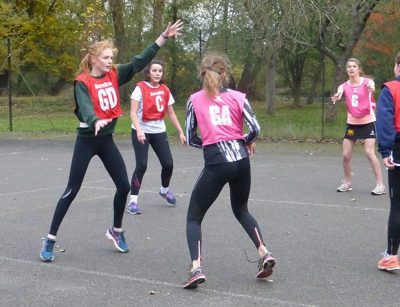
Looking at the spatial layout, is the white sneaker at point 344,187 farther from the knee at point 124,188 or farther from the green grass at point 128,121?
the knee at point 124,188

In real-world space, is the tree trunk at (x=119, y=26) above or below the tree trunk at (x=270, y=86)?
above

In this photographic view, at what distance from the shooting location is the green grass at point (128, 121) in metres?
17.8

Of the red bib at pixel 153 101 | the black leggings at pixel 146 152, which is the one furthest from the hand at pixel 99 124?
the black leggings at pixel 146 152

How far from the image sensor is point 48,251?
612 centimetres

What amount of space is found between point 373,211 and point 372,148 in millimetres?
1434

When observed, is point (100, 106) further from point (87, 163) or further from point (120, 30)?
point (120, 30)

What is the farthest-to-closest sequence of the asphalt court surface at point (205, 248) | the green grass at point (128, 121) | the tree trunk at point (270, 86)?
the tree trunk at point (270, 86) < the green grass at point (128, 121) < the asphalt court surface at point (205, 248)

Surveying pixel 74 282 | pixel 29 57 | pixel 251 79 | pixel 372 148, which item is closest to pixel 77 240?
pixel 74 282

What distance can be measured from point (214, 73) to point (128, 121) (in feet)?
62.6

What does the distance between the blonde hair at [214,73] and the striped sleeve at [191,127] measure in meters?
0.22

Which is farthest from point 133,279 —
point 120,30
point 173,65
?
point 173,65

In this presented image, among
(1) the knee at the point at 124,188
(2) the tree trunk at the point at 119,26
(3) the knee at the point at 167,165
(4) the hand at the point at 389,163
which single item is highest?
(2) the tree trunk at the point at 119,26

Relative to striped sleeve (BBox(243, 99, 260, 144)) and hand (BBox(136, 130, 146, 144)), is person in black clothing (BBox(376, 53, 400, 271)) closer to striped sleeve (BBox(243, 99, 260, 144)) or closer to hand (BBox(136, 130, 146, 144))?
striped sleeve (BBox(243, 99, 260, 144))

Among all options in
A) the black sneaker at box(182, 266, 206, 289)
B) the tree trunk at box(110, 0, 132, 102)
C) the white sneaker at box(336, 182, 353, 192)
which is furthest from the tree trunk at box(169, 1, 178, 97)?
the black sneaker at box(182, 266, 206, 289)
